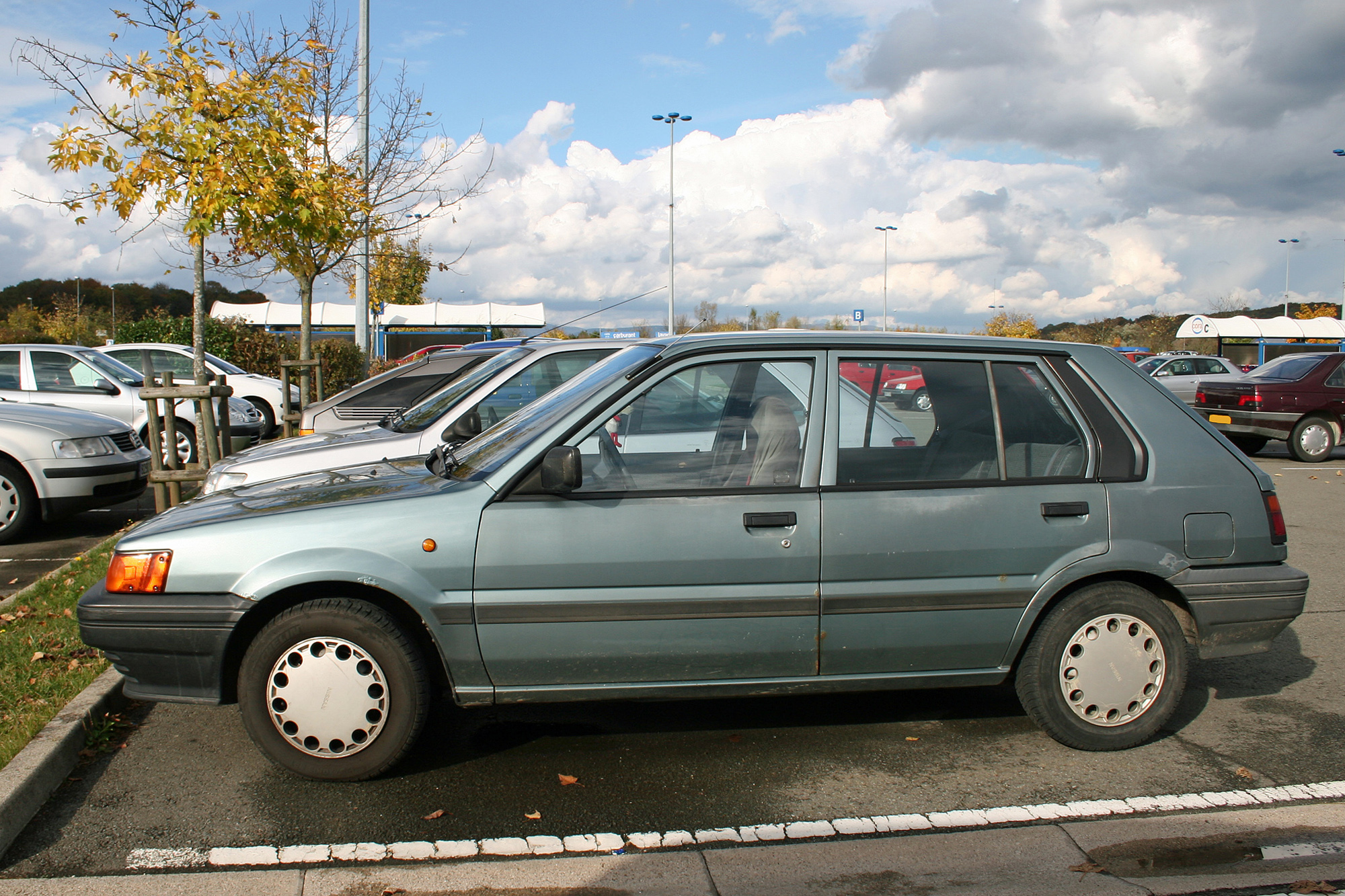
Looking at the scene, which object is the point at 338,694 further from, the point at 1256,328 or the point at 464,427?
the point at 1256,328

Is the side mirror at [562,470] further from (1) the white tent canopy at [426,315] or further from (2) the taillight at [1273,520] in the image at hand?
(1) the white tent canopy at [426,315]

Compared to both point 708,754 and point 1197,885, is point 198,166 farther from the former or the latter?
point 1197,885

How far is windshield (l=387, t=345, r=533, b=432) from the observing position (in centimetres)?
652

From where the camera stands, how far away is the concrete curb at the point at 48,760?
3.17m

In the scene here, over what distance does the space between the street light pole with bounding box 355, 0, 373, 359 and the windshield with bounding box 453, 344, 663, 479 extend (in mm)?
8614

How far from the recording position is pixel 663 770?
144 inches

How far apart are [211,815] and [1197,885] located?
3.18m

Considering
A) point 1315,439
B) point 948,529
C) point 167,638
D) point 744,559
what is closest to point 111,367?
point 167,638

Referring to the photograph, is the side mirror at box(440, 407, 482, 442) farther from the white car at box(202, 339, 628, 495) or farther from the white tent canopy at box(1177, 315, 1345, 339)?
the white tent canopy at box(1177, 315, 1345, 339)

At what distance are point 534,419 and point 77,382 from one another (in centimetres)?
1024

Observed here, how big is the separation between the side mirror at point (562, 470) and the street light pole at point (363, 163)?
953cm

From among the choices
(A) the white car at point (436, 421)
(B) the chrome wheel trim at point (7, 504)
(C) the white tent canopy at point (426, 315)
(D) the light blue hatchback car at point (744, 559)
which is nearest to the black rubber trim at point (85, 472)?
(B) the chrome wheel trim at point (7, 504)

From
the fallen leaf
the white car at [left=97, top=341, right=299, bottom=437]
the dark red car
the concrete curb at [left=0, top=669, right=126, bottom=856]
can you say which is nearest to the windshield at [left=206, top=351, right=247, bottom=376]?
the white car at [left=97, top=341, right=299, bottom=437]

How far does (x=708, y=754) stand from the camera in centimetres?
381
